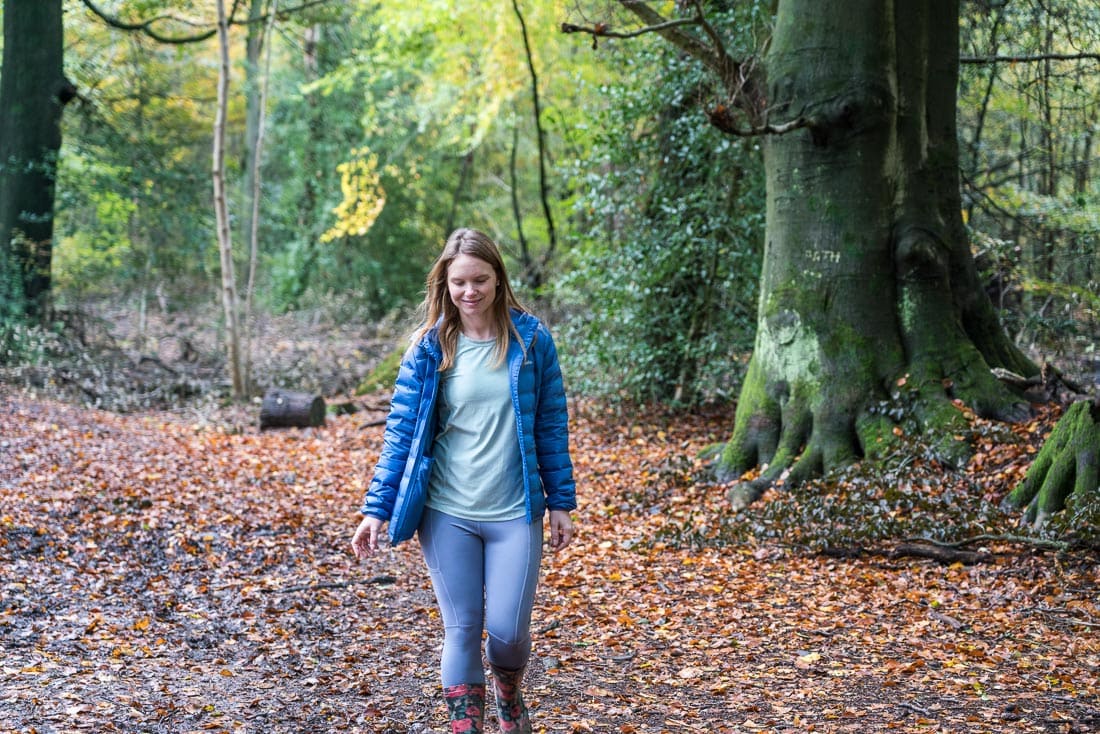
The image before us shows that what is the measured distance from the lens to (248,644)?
17.5 feet

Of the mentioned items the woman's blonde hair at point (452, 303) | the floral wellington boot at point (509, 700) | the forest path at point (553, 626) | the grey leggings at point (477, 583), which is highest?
the woman's blonde hair at point (452, 303)

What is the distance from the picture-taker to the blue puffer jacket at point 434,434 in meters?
3.39

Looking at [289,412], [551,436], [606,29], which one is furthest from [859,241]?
[289,412]

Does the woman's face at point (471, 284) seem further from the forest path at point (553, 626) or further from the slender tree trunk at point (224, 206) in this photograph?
the slender tree trunk at point (224, 206)

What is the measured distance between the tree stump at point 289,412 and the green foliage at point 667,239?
3889 mm

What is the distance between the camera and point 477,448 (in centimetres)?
344

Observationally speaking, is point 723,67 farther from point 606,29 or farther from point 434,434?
point 434,434

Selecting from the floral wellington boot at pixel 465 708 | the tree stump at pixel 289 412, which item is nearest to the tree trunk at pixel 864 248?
the floral wellington boot at pixel 465 708

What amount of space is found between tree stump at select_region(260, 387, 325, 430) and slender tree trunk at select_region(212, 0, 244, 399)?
5.32 feet

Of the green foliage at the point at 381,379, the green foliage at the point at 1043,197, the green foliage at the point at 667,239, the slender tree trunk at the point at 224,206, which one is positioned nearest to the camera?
the green foliage at the point at 1043,197

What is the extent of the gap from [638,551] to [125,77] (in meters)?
15.1

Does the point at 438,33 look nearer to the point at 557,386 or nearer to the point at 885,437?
the point at 885,437

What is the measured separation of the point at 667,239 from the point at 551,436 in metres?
8.01

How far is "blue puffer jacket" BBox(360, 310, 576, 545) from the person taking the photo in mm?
3389
